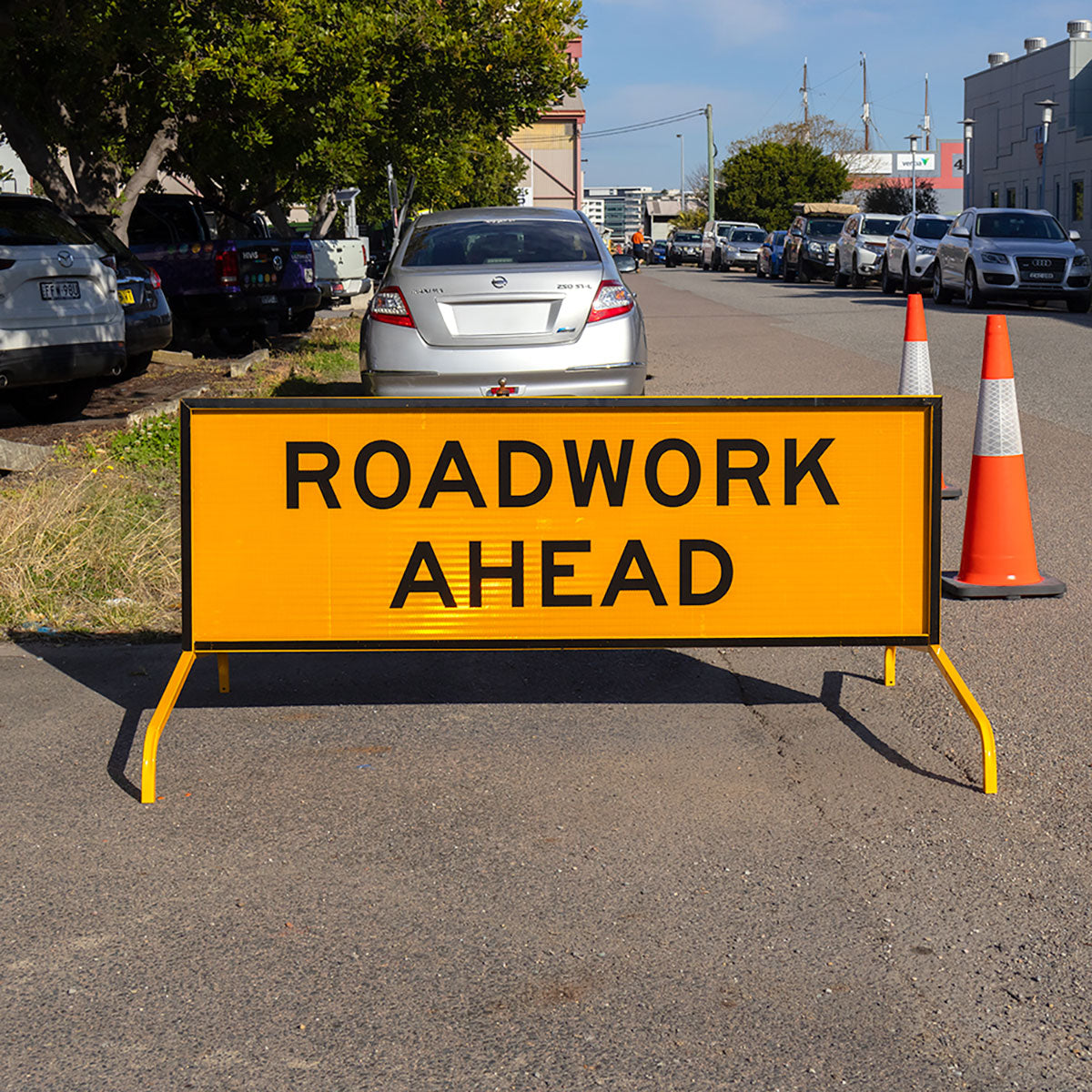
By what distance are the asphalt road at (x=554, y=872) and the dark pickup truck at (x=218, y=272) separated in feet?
44.6

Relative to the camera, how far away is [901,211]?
207 ft

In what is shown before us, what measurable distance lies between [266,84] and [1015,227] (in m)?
15.0

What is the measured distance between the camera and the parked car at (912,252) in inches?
1169

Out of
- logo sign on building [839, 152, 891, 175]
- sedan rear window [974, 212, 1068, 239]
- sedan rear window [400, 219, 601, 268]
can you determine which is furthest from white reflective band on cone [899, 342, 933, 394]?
logo sign on building [839, 152, 891, 175]

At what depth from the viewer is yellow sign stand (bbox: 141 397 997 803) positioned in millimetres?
4812

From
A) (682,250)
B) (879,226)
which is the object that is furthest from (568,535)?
(682,250)

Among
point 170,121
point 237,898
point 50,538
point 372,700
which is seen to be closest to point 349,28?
point 170,121

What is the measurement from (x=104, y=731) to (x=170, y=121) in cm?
1616

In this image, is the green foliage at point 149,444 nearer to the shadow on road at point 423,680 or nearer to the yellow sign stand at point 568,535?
the shadow on road at point 423,680

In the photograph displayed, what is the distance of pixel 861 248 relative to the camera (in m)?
35.8

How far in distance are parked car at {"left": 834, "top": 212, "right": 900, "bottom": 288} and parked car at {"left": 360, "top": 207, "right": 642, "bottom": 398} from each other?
27.0 meters

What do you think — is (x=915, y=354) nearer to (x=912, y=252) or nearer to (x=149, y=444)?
(x=149, y=444)

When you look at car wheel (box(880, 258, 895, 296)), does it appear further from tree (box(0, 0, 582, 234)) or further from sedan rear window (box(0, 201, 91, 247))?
sedan rear window (box(0, 201, 91, 247))

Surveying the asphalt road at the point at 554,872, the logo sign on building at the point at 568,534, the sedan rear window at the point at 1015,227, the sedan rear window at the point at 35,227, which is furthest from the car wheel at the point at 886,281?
the logo sign on building at the point at 568,534
